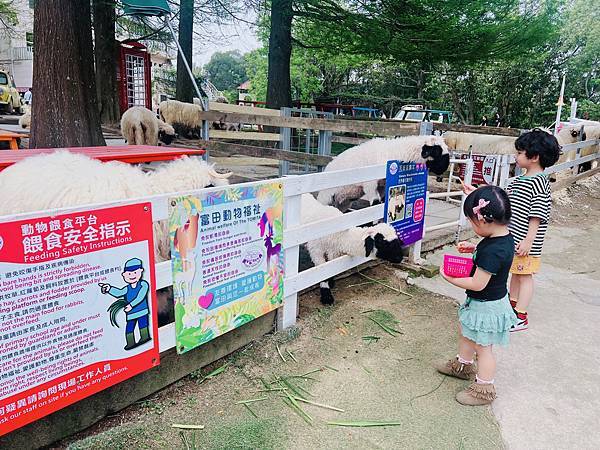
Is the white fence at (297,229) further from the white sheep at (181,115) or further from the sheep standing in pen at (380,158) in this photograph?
the white sheep at (181,115)

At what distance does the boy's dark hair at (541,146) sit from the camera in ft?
11.6

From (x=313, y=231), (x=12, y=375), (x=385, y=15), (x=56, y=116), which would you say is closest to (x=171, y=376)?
(x=12, y=375)

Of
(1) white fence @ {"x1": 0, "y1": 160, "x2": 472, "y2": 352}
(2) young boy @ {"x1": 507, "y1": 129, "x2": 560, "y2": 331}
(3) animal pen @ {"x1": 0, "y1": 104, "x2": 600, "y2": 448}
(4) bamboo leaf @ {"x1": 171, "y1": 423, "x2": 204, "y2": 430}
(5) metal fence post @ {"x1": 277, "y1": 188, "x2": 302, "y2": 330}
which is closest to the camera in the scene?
(3) animal pen @ {"x1": 0, "y1": 104, "x2": 600, "y2": 448}

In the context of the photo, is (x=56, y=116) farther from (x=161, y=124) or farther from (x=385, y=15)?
(x=385, y=15)

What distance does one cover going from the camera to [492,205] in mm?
2615

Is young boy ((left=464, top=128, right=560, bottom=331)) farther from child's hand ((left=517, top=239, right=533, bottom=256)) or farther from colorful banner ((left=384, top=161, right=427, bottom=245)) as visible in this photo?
colorful banner ((left=384, top=161, right=427, bottom=245))

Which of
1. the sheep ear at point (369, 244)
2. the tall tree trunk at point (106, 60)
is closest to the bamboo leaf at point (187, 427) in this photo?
the sheep ear at point (369, 244)

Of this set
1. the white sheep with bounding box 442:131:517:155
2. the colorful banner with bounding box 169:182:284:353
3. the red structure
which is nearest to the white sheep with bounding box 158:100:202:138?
the red structure

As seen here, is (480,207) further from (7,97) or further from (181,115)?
(7,97)

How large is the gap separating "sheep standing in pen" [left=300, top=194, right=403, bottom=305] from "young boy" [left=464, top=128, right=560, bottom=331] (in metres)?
0.82

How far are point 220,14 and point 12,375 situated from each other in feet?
46.3

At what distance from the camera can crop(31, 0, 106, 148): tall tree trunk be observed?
6.20m

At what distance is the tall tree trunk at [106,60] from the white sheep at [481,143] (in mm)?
9615

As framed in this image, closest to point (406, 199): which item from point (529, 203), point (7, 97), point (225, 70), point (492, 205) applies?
point (529, 203)
